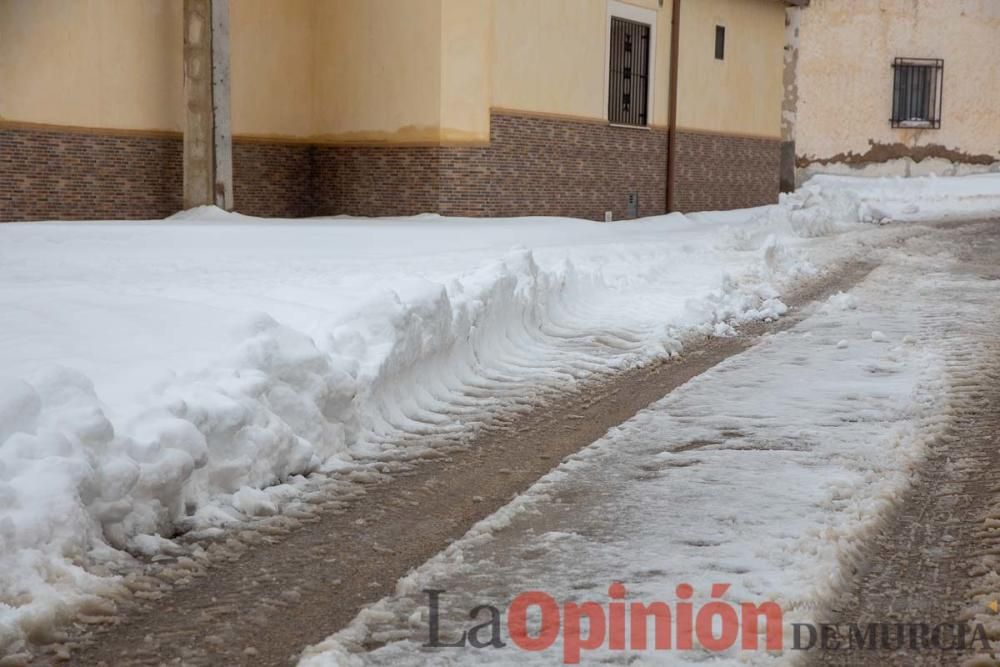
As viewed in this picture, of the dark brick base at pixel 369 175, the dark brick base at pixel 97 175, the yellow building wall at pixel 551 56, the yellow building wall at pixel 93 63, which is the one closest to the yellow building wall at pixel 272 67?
the dark brick base at pixel 369 175

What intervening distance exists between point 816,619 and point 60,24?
44.3ft

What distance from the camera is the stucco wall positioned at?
103 feet

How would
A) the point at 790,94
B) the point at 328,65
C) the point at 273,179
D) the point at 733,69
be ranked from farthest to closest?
the point at 790,94 < the point at 733,69 < the point at 328,65 < the point at 273,179

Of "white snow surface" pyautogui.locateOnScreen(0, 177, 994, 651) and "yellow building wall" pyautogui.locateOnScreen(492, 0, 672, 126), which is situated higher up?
"yellow building wall" pyautogui.locateOnScreen(492, 0, 672, 126)

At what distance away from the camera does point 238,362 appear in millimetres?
5281

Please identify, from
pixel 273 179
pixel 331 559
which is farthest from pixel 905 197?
pixel 331 559

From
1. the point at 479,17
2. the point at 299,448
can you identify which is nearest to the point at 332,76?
the point at 479,17

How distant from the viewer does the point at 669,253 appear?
13867mm

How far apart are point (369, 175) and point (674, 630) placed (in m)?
14.6

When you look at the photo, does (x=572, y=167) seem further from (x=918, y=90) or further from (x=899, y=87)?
(x=918, y=90)

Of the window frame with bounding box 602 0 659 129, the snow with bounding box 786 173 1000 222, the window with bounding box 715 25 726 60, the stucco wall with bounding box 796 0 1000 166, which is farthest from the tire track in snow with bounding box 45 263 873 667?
the stucco wall with bounding box 796 0 1000 166

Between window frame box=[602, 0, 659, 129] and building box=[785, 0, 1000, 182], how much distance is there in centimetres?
1293

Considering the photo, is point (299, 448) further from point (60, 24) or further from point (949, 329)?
point (60, 24)

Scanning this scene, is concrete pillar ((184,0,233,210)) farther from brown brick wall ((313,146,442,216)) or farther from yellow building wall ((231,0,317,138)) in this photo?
brown brick wall ((313,146,442,216))
